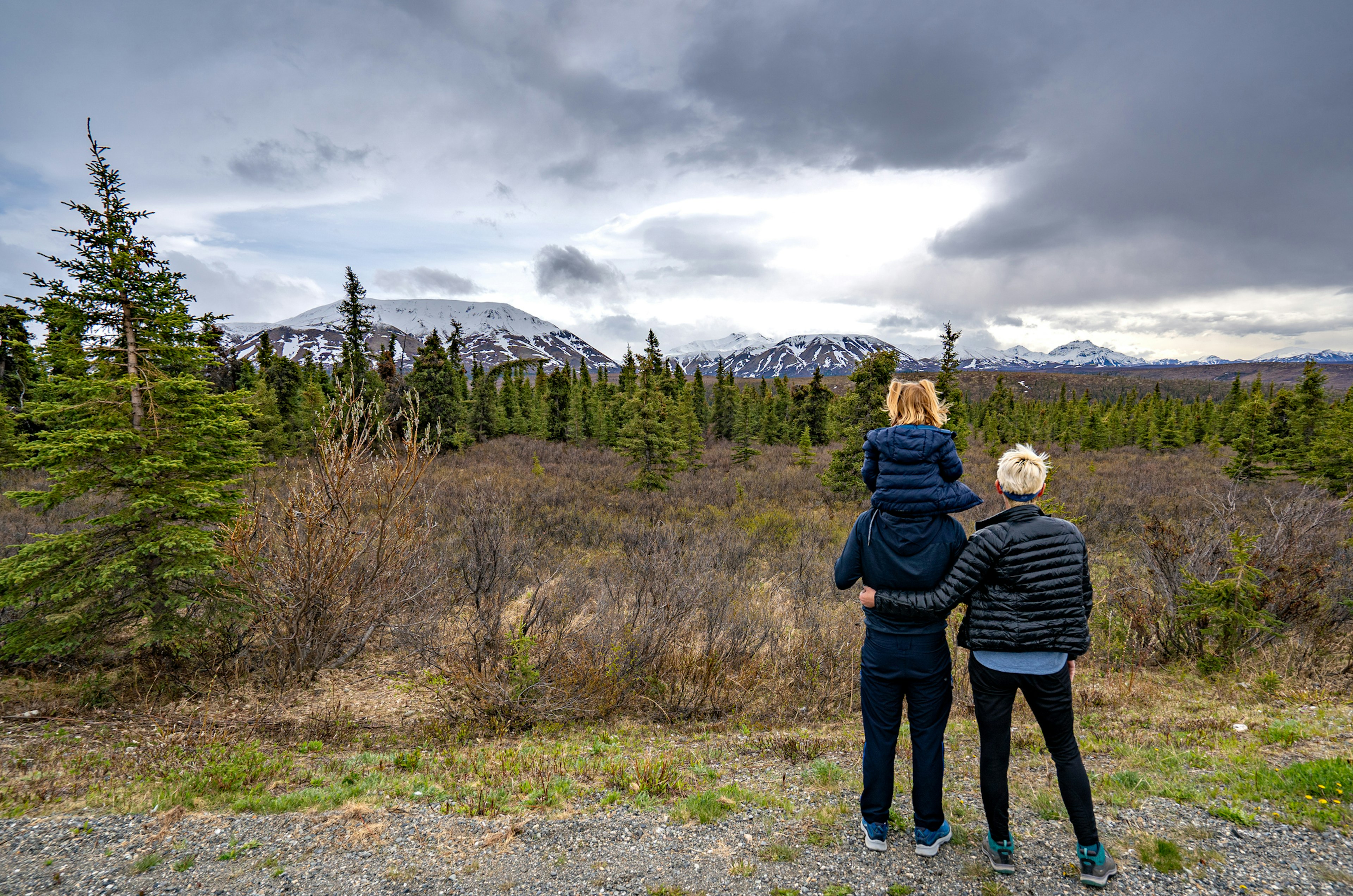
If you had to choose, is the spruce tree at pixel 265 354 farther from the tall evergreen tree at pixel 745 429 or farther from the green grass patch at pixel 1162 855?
the green grass patch at pixel 1162 855

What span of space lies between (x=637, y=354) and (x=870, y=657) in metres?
47.1

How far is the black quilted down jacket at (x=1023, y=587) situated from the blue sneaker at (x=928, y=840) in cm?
121

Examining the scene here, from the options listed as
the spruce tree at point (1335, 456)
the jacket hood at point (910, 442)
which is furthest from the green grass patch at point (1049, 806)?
the spruce tree at point (1335, 456)

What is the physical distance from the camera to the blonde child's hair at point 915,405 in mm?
3010

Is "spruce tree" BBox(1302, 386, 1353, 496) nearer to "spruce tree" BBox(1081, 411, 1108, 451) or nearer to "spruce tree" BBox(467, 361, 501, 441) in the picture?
"spruce tree" BBox(1081, 411, 1108, 451)

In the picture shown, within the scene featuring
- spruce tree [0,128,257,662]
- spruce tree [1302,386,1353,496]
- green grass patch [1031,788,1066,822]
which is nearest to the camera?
green grass patch [1031,788,1066,822]

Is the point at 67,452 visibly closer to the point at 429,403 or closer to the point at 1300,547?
the point at 1300,547

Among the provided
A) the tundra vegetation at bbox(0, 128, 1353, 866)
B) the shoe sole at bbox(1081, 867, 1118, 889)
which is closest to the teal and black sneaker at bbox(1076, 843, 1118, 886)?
the shoe sole at bbox(1081, 867, 1118, 889)

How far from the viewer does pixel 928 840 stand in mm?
3084

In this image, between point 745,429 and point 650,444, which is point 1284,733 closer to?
point 650,444

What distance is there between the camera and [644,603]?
24.9ft

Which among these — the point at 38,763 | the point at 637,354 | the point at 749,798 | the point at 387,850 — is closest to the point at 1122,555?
the point at 749,798

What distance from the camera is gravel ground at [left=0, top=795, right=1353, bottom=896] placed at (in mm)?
2961

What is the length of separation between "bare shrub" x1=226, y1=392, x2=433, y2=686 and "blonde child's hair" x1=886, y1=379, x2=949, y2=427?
515 centimetres
